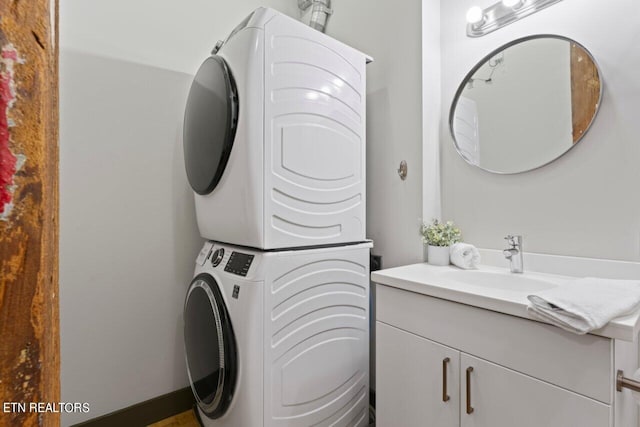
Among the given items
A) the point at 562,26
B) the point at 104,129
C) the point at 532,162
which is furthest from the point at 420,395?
the point at 104,129

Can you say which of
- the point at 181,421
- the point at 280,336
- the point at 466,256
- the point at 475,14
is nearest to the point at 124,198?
the point at 280,336

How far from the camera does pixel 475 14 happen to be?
150 cm

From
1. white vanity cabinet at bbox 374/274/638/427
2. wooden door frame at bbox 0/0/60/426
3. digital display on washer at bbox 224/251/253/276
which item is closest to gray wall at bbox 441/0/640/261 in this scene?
white vanity cabinet at bbox 374/274/638/427

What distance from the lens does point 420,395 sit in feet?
3.82

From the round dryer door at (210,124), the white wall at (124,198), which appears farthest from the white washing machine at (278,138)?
the white wall at (124,198)

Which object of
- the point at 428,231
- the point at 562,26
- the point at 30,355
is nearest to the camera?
the point at 30,355

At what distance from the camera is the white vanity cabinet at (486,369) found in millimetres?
781

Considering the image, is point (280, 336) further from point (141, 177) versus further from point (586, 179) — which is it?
point (586, 179)

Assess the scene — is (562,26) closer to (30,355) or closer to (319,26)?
(319,26)

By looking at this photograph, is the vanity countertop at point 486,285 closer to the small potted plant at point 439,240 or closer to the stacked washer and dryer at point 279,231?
the small potted plant at point 439,240

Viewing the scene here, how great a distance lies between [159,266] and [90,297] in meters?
0.35

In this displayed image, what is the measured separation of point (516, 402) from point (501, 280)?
517 millimetres

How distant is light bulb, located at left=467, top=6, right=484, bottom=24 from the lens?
149cm

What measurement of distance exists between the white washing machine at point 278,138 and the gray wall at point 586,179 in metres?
0.65
